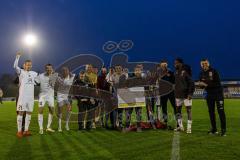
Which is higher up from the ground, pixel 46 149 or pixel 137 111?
pixel 137 111

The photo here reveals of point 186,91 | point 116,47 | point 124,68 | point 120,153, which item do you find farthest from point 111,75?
point 120,153

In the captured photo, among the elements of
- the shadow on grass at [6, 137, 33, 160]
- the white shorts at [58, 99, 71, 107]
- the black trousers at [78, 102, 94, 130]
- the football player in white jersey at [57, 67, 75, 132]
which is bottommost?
the shadow on grass at [6, 137, 33, 160]

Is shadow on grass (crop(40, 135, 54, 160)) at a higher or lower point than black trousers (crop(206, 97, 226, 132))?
lower

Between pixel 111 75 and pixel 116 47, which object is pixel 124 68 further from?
pixel 116 47

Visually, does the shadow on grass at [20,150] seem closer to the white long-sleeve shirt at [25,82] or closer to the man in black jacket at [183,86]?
the white long-sleeve shirt at [25,82]

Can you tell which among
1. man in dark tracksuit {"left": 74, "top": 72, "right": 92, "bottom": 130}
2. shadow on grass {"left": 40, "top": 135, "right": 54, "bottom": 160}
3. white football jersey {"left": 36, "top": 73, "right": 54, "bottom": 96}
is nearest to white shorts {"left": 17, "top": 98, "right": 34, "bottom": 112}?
white football jersey {"left": 36, "top": 73, "right": 54, "bottom": 96}

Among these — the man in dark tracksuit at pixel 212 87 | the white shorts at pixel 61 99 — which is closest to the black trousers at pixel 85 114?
the white shorts at pixel 61 99

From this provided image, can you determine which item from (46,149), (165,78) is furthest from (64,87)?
(46,149)

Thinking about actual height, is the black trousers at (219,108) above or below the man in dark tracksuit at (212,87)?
below

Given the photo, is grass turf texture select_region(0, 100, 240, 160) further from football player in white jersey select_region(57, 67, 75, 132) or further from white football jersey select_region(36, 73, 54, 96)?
football player in white jersey select_region(57, 67, 75, 132)

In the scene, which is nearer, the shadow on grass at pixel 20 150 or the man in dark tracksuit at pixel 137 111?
the shadow on grass at pixel 20 150

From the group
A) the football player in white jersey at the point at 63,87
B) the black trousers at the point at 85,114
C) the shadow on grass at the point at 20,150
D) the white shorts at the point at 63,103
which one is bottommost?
the shadow on grass at the point at 20,150

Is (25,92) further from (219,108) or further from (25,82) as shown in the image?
(219,108)

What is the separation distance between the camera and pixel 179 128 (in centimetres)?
1126
